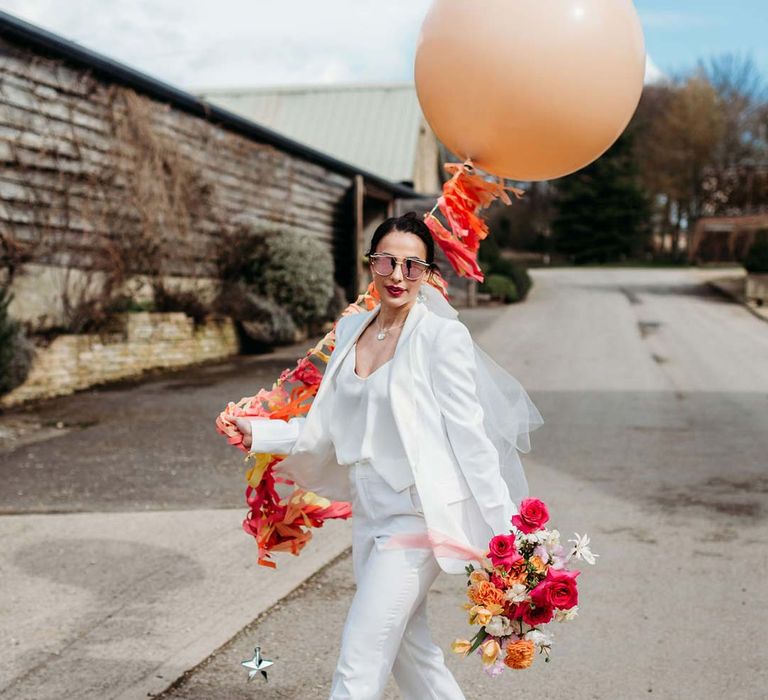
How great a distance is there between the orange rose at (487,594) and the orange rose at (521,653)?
12cm

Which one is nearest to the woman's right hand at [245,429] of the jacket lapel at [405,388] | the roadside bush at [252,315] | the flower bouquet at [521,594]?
the jacket lapel at [405,388]

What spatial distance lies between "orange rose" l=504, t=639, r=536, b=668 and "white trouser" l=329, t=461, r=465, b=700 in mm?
311

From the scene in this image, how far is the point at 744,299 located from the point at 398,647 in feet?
72.7

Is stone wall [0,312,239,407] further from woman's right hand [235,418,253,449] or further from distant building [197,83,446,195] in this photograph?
distant building [197,83,446,195]

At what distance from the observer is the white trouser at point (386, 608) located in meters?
2.65

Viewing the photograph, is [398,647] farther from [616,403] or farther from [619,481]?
[616,403]

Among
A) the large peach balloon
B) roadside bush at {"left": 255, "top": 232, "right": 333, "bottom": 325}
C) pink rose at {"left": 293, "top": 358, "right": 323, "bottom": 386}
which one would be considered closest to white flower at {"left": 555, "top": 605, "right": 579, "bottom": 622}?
pink rose at {"left": 293, "top": 358, "right": 323, "bottom": 386}

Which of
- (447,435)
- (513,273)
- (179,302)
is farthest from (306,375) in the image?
(513,273)

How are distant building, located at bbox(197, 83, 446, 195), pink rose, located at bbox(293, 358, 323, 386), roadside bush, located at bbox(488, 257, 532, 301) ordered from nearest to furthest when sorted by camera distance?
pink rose, located at bbox(293, 358, 323, 386)
roadside bush, located at bbox(488, 257, 532, 301)
distant building, located at bbox(197, 83, 446, 195)

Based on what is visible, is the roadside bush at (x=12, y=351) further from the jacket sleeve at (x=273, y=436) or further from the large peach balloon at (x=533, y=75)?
the large peach balloon at (x=533, y=75)

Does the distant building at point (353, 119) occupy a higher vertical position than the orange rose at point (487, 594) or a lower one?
higher

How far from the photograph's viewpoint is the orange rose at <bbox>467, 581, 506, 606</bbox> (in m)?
2.63

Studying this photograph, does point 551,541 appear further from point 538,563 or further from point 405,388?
point 405,388

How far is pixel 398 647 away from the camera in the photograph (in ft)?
9.09
